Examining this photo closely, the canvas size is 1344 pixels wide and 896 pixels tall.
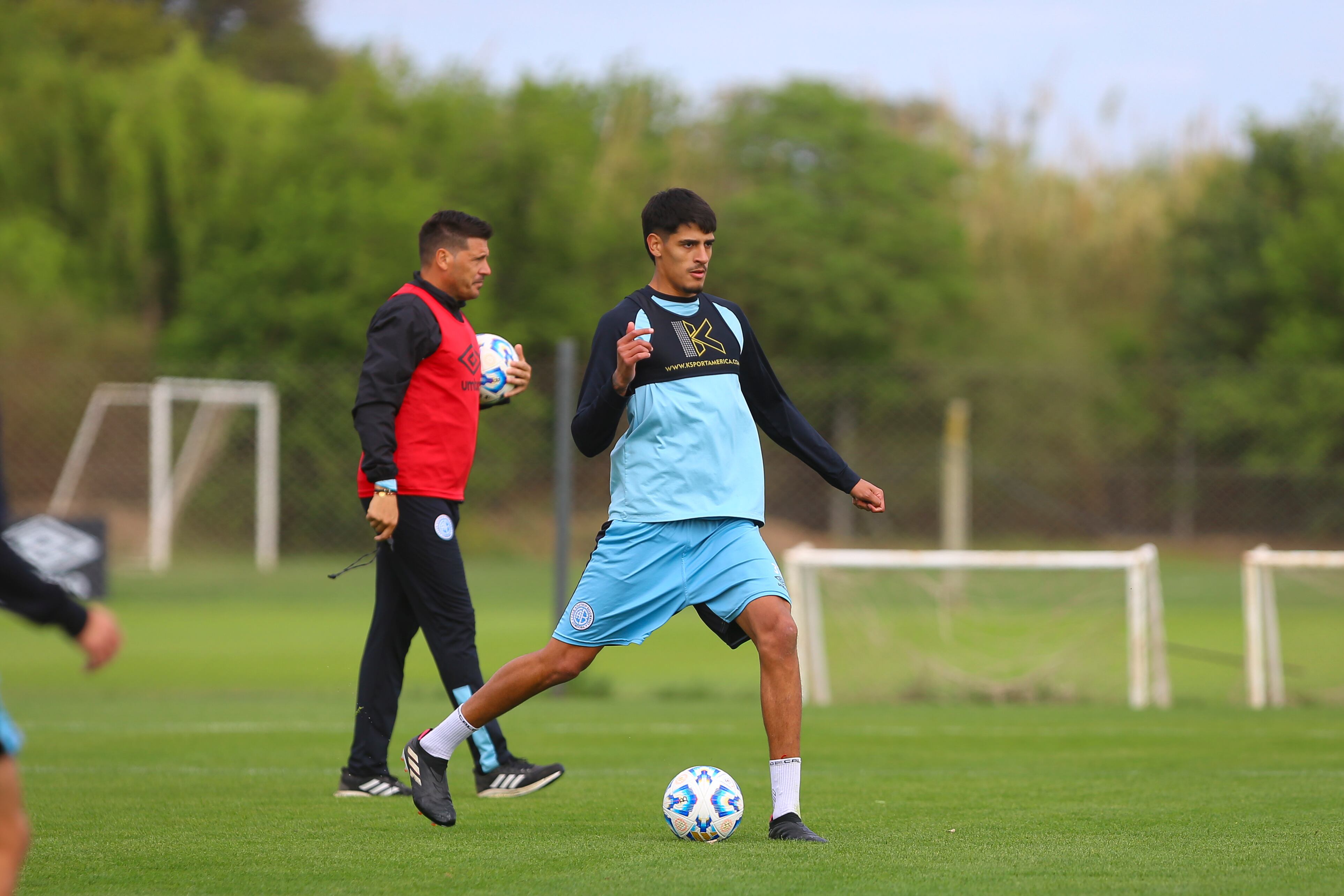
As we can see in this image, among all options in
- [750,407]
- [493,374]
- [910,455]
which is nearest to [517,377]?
[493,374]

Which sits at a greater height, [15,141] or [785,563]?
[15,141]

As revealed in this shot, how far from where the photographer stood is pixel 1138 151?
39.7 m

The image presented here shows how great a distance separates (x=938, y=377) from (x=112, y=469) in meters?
10.3

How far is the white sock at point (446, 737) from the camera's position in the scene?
5.13 m

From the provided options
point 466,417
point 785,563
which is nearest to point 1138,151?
point 785,563

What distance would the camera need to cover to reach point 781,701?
4805 millimetres

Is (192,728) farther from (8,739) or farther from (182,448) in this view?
(182,448)

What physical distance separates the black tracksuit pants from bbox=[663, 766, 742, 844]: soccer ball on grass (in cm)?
126

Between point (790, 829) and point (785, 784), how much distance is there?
0.45 ft

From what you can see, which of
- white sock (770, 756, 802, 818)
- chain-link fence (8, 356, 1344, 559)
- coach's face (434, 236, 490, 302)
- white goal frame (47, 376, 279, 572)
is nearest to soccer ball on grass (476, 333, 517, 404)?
coach's face (434, 236, 490, 302)

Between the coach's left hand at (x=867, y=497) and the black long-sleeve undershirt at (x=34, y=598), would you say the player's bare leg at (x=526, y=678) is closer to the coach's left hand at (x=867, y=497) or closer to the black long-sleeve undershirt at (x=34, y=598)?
the coach's left hand at (x=867, y=497)

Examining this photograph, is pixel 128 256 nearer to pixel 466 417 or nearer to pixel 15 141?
pixel 15 141

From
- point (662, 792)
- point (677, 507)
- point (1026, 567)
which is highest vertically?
point (677, 507)

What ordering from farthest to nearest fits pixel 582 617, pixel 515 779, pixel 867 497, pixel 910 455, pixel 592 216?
pixel 592 216, pixel 910 455, pixel 515 779, pixel 867 497, pixel 582 617
